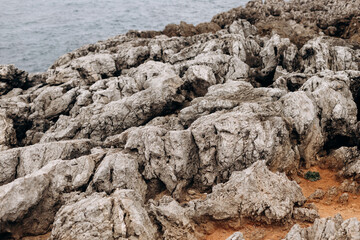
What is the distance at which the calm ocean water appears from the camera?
319ft

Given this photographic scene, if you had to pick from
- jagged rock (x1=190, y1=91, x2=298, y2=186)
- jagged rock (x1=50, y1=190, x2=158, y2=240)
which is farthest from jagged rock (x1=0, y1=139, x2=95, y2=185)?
jagged rock (x1=190, y1=91, x2=298, y2=186)

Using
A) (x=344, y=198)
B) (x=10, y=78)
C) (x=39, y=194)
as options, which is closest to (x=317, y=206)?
(x=344, y=198)

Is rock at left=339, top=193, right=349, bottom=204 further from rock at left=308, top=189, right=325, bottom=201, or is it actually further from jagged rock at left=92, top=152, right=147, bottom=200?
jagged rock at left=92, top=152, right=147, bottom=200

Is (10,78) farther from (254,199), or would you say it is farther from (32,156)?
(254,199)

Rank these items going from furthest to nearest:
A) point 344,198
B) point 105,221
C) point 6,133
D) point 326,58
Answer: point 326,58
point 6,133
point 344,198
point 105,221

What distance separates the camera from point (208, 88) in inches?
1339

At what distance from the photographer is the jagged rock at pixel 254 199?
64.0ft

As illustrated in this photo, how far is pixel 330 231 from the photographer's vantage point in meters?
15.6

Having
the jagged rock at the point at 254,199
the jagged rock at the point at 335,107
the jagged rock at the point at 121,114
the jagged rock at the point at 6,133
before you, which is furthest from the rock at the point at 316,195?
the jagged rock at the point at 6,133

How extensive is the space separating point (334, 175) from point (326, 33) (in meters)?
42.2

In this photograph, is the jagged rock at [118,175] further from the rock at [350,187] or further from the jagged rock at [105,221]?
the rock at [350,187]

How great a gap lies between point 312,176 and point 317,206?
429cm

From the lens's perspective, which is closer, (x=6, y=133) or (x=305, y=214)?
(x=305, y=214)

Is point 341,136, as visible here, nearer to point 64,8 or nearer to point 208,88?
point 208,88
